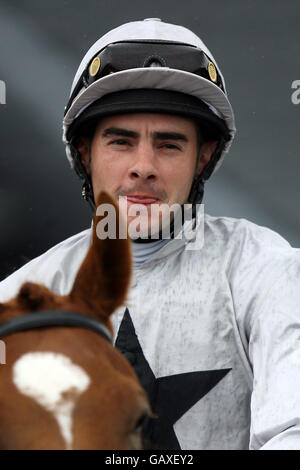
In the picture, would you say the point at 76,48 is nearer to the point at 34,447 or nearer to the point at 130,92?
the point at 130,92

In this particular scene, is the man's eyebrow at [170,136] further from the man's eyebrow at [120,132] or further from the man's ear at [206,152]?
the man's ear at [206,152]

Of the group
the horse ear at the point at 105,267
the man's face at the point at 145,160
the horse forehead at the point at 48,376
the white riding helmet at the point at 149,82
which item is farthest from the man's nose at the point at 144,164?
the horse forehead at the point at 48,376

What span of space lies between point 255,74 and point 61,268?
171 cm

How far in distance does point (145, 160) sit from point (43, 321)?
1.01 metres

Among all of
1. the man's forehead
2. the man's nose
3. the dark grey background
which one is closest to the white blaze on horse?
the man's nose

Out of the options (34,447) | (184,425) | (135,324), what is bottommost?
(184,425)

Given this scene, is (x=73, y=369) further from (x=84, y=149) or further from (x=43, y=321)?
(x=84, y=149)

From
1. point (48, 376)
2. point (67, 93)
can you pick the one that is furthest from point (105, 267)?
point (67, 93)

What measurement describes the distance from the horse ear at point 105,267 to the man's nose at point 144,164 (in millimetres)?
796

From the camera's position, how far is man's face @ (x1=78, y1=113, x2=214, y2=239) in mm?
2082

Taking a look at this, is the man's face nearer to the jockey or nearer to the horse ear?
the jockey

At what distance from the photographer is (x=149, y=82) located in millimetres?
2156

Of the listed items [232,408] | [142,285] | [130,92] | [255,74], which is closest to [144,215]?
[142,285]

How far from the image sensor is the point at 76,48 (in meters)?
3.50
